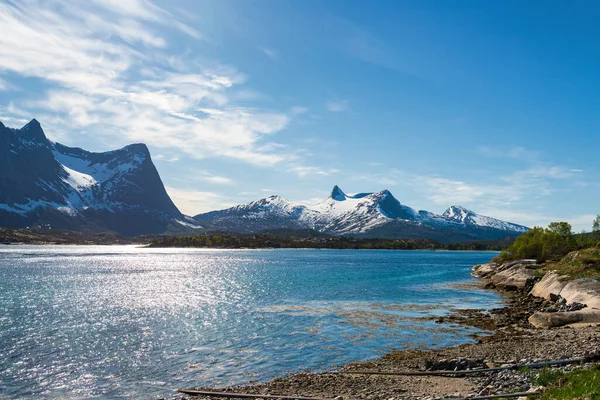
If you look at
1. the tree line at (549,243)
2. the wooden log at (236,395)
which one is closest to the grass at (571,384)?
the wooden log at (236,395)

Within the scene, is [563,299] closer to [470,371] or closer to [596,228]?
[470,371]

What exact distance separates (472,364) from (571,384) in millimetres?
9626

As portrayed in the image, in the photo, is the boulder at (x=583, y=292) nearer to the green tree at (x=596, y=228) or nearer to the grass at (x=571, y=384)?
the grass at (x=571, y=384)

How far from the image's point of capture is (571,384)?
19266 mm

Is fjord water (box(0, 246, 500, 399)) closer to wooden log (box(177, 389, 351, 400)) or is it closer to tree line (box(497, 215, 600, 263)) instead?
wooden log (box(177, 389, 351, 400))

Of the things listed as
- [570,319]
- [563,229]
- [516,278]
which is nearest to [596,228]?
[563,229]

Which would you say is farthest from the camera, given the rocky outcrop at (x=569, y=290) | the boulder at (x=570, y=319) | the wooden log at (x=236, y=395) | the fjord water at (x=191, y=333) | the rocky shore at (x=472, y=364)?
the rocky outcrop at (x=569, y=290)

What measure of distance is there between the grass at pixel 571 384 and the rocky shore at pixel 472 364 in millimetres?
794

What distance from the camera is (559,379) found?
2078cm

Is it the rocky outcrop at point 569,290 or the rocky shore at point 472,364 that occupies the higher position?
the rocky outcrop at point 569,290

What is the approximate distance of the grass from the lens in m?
17.1

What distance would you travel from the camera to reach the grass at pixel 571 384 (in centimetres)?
1706

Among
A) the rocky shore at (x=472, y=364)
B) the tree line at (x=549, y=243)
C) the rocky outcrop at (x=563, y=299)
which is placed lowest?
the rocky shore at (x=472, y=364)

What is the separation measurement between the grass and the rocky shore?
0.79 metres
